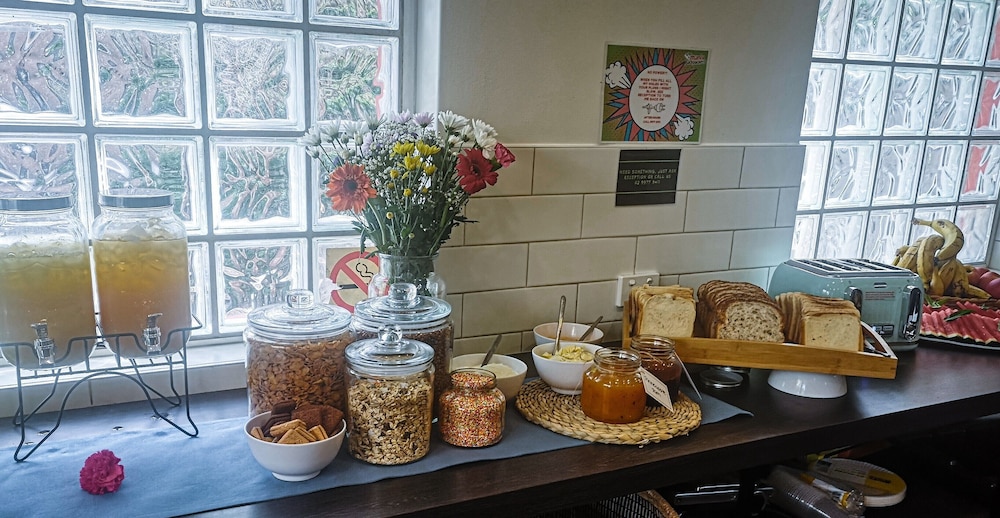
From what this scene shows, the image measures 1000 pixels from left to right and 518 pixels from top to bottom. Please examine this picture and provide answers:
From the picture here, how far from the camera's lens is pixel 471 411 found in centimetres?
127

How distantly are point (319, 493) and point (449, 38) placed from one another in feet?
3.09

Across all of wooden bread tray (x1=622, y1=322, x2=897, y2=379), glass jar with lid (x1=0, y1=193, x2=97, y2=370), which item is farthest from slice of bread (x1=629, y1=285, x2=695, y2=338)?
glass jar with lid (x1=0, y1=193, x2=97, y2=370)

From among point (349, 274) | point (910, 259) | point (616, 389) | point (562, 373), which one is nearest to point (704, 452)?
point (616, 389)

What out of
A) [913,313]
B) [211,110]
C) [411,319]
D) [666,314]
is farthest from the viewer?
[913,313]

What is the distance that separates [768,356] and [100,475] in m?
1.28

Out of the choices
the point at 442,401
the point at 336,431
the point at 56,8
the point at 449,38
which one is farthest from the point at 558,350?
the point at 56,8

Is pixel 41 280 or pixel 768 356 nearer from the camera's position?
pixel 41 280

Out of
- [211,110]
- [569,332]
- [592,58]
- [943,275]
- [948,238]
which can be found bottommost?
[569,332]

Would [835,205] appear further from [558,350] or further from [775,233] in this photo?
[558,350]

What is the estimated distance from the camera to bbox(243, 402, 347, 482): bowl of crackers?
44.0 inches

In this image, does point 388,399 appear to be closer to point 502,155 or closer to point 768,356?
point 502,155

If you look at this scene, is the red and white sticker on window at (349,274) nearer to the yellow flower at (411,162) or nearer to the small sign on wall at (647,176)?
the yellow flower at (411,162)

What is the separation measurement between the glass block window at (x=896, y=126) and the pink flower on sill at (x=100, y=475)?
1.93 metres

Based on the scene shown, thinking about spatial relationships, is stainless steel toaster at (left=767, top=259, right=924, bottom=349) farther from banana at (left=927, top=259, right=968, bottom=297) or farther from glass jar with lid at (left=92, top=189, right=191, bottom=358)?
glass jar with lid at (left=92, top=189, right=191, bottom=358)
